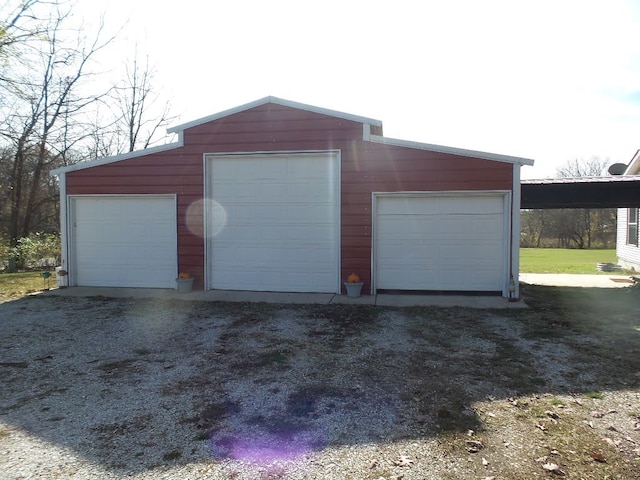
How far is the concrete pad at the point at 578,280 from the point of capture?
10.5 meters

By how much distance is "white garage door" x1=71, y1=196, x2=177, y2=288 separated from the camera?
30.5ft

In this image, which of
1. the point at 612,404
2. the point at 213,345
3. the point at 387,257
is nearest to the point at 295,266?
the point at 387,257

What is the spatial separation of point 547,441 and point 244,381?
2.60 m

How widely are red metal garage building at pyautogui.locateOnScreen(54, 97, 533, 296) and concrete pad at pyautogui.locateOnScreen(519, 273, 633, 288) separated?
11.3ft

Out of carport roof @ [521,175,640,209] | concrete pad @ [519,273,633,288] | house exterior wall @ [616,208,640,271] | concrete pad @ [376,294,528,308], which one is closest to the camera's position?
concrete pad @ [376,294,528,308]

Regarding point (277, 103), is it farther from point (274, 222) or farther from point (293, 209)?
point (274, 222)

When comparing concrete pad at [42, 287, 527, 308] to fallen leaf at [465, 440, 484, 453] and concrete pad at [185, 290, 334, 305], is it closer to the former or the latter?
concrete pad at [185, 290, 334, 305]

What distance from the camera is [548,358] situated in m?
4.76

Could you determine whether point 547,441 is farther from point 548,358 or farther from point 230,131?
point 230,131

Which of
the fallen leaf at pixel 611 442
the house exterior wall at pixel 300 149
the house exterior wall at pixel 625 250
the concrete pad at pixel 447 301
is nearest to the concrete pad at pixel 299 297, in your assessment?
the concrete pad at pixel 447 301

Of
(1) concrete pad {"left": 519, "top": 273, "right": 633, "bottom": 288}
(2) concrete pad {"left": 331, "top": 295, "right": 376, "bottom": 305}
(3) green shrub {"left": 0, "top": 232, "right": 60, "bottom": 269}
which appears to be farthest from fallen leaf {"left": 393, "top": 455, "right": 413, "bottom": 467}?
(3) green shrub {"left": 0, "top": 232, "right": 60, "bottom": 269}

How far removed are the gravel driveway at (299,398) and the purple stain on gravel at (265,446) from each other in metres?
0.01

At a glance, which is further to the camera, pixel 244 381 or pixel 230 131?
pixel 230 131

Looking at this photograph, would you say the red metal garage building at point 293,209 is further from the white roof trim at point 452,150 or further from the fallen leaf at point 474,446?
the fallen leaf at point 474,446
